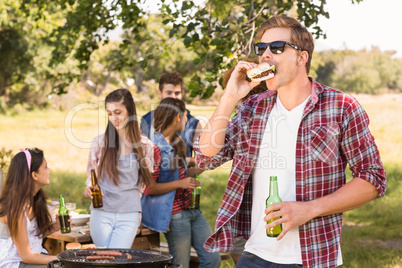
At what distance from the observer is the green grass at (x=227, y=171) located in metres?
9.48

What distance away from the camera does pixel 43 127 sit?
23.7 m

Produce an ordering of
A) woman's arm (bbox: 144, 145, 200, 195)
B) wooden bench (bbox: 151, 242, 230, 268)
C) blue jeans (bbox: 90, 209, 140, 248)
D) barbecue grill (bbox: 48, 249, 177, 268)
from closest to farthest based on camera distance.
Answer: barbecue grill (bbox: 48, 249, 177, 268)
blue jeans (bbox: 90, 209, 140, 248)
woman's arm (bbox: 144, 145, 200, 195)
wooden bench (bbox: 151, 242, 230, 268)

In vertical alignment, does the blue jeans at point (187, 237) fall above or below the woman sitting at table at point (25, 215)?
below

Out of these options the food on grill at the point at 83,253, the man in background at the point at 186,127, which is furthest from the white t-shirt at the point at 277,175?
the man in background at the point at 186,127

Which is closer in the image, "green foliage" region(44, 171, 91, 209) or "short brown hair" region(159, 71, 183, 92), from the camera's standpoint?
"short brown hair" region(159, 71, 183, 92)

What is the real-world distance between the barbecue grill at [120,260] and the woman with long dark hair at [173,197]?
5.88ft

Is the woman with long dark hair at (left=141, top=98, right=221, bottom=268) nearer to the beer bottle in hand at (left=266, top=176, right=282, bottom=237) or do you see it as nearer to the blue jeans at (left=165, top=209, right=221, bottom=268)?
the blue jeans at (left=165, top=209, right=221, bottom=268)

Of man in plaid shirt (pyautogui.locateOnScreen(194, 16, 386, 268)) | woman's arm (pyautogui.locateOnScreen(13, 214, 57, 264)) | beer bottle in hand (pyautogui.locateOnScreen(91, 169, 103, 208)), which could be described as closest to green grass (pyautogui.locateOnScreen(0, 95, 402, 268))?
beer bottle in hand (pyautogui.locateOnScreen(91, 169, 103, 208))

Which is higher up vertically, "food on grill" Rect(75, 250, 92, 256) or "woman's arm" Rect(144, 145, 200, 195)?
"woman's arm" Rect(144, 145, 200, 195)

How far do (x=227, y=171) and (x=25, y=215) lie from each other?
487 inches

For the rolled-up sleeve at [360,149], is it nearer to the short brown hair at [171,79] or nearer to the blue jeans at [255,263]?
the blue jeans at [255,263]

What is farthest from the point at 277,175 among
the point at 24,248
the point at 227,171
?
the point at 227,171

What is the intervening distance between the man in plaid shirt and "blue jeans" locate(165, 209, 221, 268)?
252 centimetres

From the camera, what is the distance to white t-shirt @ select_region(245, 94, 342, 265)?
251cm
